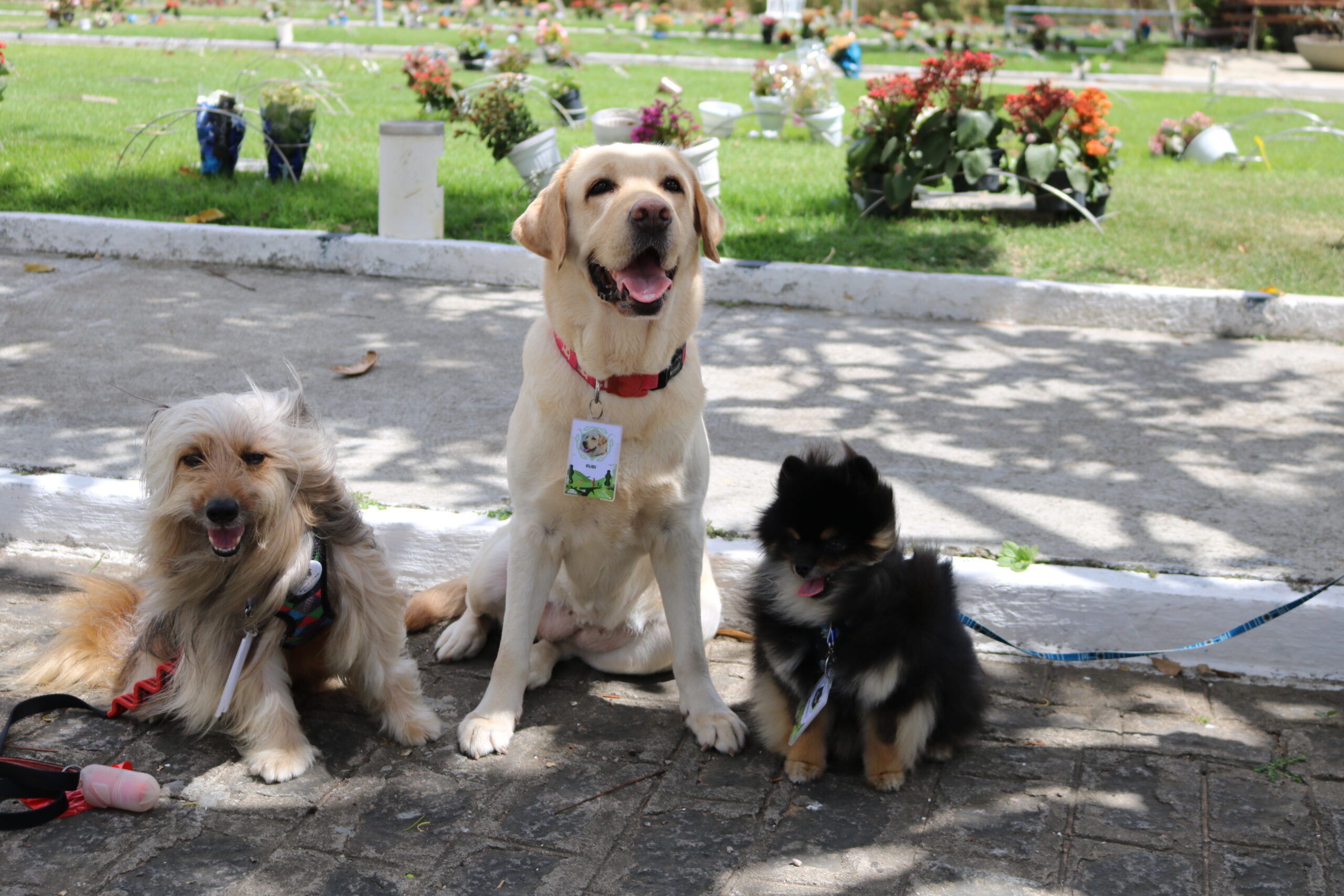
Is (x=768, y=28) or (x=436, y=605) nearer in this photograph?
(x=436, y=605)

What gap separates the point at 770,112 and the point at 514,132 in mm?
5515

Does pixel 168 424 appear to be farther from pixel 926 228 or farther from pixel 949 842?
pixel 926 228

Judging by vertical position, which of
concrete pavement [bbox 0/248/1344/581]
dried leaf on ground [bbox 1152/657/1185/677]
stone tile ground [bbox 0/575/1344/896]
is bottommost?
stone tile ground [bbox 0/575/1344/896]

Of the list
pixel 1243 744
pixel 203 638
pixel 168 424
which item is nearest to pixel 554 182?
pixel 168 424

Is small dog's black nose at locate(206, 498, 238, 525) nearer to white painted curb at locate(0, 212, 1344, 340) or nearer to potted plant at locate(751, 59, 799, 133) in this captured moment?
white painted curb at locate(0, 212, 1344, 340)

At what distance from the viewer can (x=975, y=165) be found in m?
8.18

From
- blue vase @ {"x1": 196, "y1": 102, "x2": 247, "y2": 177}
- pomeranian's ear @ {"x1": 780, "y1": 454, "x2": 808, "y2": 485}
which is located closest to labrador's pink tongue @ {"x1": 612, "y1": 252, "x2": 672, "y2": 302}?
pomeranian's ear @ {"x1": 780, "y1": 454, "x2": 808, "y2": 485}

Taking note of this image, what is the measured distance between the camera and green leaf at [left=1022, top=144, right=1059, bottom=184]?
320 inches

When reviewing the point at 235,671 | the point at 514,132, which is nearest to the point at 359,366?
the point at 235,671

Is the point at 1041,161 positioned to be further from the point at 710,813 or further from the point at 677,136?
the point at 710,813

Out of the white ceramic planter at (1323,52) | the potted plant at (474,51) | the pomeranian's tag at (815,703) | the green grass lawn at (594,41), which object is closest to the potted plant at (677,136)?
the pomeranian's tag at (815,703)

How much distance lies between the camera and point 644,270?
3125mm

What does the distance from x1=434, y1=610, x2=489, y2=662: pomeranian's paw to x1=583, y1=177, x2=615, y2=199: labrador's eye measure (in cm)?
150

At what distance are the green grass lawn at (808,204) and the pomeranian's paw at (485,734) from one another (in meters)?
5.00
